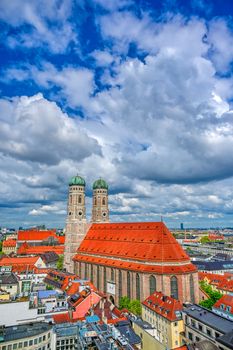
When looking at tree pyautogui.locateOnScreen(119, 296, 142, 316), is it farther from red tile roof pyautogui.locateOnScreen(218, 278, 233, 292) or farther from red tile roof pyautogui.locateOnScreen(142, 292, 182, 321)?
red tile roof pyautogui.locateOnScreen(218, 278, 233, 292)

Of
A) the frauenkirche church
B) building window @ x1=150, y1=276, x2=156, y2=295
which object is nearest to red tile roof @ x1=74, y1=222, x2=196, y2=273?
the frauenkirche church

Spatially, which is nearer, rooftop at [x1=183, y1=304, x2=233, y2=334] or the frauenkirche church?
rooftop at [x1=183, y1=304, x2=233, y2=334]

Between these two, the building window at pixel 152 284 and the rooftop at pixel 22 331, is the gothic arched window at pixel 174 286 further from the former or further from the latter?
the rooftop at pixel 22 331

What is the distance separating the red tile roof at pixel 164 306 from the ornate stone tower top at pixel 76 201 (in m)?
53.2

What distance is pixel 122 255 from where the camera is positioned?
285ft

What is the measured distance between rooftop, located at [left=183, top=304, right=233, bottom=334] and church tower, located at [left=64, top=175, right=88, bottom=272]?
6175 cm

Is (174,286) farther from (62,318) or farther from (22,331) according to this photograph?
(22,331)

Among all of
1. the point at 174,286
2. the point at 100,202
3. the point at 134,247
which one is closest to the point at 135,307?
the point at 174,286

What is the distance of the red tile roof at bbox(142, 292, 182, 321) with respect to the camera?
180 feet

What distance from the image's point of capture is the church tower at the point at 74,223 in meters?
111

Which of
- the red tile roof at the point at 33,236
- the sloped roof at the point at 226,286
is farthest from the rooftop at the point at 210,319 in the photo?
the red tile roof at the point at 33,236

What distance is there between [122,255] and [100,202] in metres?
37.4

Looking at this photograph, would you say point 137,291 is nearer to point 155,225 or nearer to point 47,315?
point 155,225

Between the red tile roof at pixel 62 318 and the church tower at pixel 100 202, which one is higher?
the church tower at pixel 100 202
